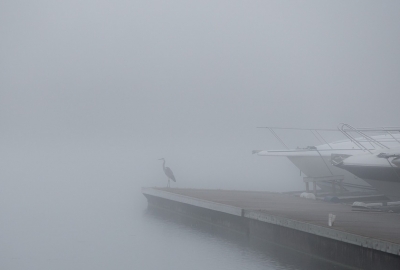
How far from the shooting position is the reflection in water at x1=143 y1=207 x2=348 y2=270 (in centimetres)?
798

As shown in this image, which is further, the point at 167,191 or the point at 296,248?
the point at 167,191

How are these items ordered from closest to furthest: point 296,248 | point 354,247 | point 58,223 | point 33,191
Result: point 354,247 → point 296,248 → point 58,223 → point 33,191

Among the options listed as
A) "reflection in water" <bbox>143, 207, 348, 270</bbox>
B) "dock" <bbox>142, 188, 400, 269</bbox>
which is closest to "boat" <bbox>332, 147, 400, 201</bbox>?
"dock" <bbox>142, 188, 400, 269</bbox>

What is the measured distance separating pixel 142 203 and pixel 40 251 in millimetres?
7284

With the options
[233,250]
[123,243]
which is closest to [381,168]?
[233,250]

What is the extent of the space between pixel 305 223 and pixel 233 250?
6.01ft

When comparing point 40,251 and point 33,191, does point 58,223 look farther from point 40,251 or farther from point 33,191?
point 33,191

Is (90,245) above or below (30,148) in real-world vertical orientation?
below

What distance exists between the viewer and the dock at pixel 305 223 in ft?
21.7

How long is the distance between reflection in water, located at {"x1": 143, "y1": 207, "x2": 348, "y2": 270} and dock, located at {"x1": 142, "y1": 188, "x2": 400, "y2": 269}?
4.5 inches

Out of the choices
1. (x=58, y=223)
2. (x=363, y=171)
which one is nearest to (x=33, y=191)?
(x=58, y=223)

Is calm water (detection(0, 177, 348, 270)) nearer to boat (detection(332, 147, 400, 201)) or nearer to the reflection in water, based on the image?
the reflection in water

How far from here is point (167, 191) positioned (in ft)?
44.0

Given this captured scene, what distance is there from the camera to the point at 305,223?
7746 mm
